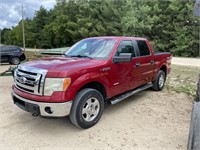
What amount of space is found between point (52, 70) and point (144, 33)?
79.2ft

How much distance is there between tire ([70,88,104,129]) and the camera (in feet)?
11.6

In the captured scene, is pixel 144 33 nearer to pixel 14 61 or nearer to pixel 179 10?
pixel 179 10

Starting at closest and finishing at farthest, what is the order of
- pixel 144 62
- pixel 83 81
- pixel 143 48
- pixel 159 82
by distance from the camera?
pixel 83 81
pixel 144 62
pixel 143 48
pixel 159 82

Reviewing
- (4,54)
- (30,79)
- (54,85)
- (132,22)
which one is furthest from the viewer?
(132,22)

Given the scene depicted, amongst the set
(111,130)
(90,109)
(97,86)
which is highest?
(97,86)

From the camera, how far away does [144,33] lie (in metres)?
26.0

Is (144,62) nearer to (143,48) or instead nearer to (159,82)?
(143,48)

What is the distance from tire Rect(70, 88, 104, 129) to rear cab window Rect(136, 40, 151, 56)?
2009mm

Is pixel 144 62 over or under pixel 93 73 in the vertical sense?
over

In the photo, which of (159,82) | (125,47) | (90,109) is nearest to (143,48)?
(125,47)

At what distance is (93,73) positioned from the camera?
12.3ft

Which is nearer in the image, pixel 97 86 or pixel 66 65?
pixel 66 65

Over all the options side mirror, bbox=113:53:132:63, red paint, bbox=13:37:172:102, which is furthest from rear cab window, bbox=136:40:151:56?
side mirror, bbox=113:53:132:63

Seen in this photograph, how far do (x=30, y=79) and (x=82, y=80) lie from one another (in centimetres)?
90
